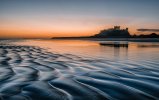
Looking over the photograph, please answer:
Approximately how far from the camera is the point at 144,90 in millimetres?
4617

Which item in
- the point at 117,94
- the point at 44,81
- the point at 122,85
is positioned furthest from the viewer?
the point at 44,81

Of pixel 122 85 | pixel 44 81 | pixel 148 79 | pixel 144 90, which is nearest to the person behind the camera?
pixel 144 90

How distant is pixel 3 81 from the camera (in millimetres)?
5398

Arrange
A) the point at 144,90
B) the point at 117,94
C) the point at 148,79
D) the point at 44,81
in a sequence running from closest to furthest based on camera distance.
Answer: the point at 117,94 → the point at 144,90 → the point at 44,81 → the point at 148,79

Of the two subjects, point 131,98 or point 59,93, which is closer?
point 131,98

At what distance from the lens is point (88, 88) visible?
188 inches

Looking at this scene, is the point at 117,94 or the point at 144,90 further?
the point at 144,90

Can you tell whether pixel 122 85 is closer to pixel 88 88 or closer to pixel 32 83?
pixel 88 88

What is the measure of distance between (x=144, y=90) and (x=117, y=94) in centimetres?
80

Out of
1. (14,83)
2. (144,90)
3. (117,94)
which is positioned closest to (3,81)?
(14,83)

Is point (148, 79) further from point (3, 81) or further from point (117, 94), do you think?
point (3, 81)

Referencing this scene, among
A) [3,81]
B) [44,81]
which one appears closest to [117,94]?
[44,81]

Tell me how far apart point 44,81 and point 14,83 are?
0.80 m

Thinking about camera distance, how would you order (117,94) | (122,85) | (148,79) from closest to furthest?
(117,94) → (122,85) → (148,79)
